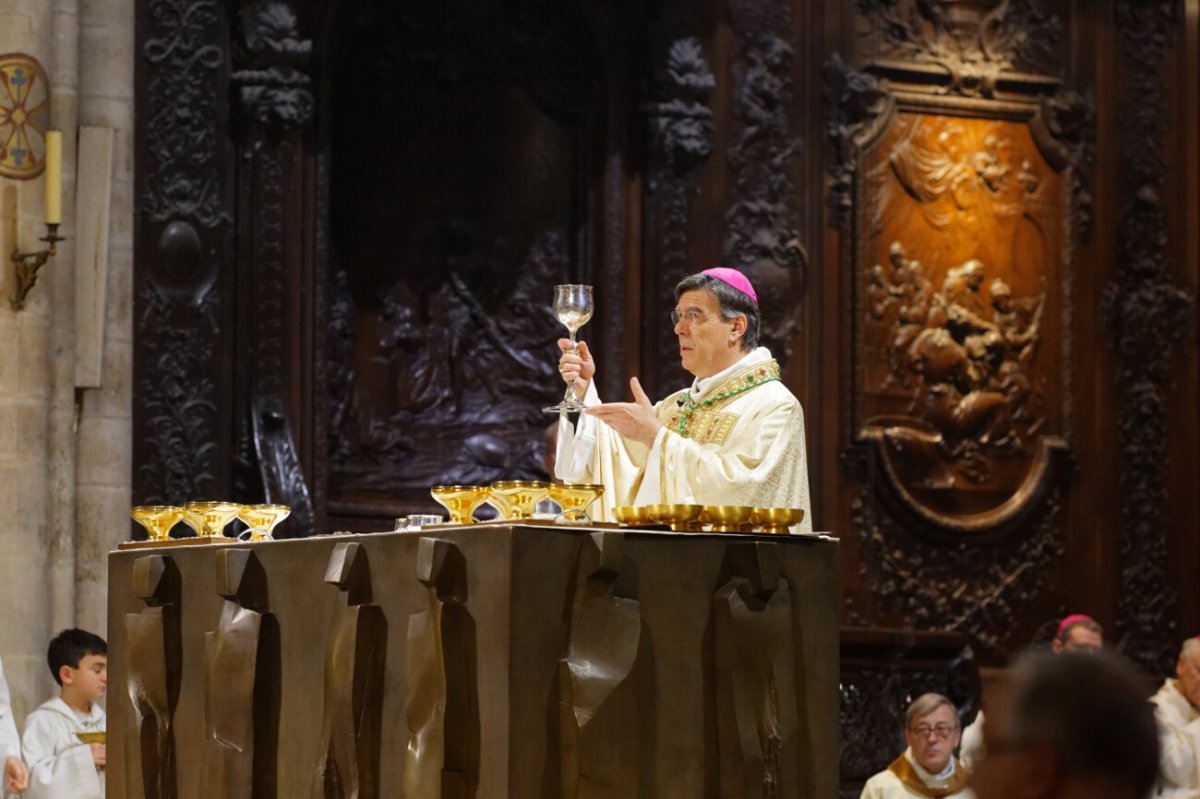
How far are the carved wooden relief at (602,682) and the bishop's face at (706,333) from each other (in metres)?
1.71

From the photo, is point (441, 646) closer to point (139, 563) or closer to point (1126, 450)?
point (139, 563)

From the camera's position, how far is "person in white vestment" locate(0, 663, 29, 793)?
690 centimetres

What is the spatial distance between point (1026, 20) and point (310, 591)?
22.1 feet

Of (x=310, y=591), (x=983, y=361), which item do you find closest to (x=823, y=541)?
(x=310, y=591)

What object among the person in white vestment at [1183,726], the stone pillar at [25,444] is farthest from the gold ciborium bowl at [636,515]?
the stone pillar at [25,444]

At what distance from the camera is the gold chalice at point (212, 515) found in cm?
533

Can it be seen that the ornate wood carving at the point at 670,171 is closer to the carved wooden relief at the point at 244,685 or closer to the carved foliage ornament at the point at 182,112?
the carved foliage ornament at the point at 182,112

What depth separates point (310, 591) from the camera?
4574mm

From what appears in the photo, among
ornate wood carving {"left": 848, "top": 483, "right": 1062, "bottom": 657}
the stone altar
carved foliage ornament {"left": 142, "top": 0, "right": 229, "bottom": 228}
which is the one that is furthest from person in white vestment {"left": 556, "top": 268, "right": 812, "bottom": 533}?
ornate wood carving {"left": 848, "top": 483, "right": 1062, "bottom": 657}

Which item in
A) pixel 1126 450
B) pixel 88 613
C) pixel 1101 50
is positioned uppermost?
pixel 1101 50

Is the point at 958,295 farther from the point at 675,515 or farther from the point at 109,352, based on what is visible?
the point at 675,515

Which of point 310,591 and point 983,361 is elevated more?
point 983,361

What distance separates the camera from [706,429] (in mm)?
5570

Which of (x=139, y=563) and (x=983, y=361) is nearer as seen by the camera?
(x=139, y=563)
